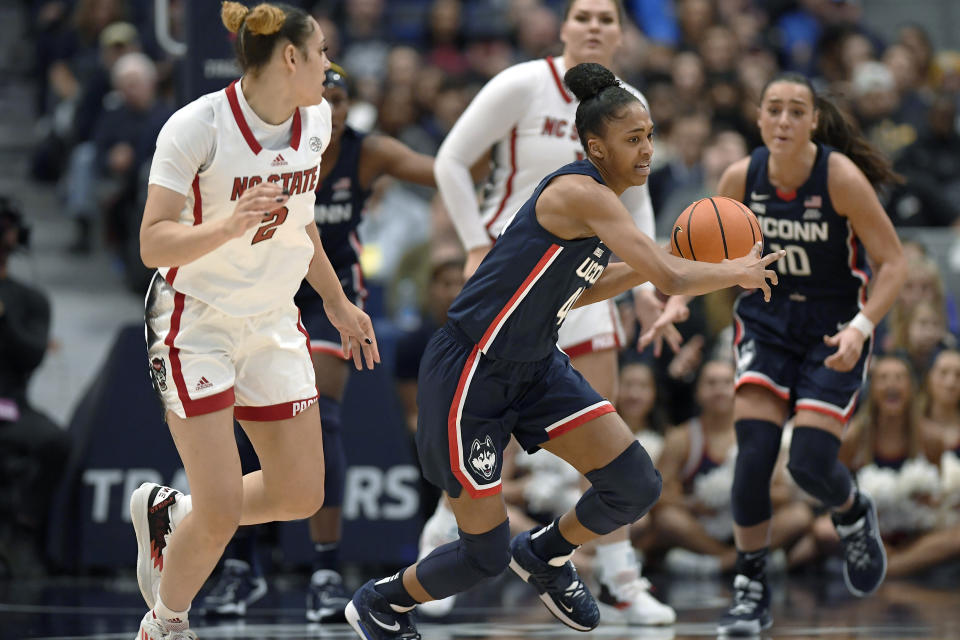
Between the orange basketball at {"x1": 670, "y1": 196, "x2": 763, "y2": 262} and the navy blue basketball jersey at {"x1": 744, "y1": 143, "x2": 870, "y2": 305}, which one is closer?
the orange basketball at {"x1": 670, "y1": 196, "x2": 763, "y2": 262}

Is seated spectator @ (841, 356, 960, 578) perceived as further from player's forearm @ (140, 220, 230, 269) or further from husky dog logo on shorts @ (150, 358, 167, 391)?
player's forearm @ (140, 220, 230, 269)

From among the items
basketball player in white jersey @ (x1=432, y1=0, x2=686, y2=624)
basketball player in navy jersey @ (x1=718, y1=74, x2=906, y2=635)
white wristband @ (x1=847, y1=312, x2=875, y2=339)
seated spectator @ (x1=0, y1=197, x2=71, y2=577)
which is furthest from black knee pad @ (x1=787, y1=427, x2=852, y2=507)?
seated spectator @ (x1=0, y1=197, x2=71, y2=577)

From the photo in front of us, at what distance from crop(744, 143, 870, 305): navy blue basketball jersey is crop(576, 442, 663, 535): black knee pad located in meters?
1.37

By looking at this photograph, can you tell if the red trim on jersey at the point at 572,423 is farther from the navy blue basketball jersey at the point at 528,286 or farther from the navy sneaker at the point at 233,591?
the navy sneaker at the point at 233,591

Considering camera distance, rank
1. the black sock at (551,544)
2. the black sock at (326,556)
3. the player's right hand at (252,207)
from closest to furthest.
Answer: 1. the player's right hand at (252,207)
2. the black sock at (551,544)
3. the black sock at (326,556)

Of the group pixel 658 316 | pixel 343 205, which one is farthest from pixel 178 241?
pixel 658 316

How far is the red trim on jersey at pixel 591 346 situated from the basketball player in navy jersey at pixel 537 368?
0.87 m

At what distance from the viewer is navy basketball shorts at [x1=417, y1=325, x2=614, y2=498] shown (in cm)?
497

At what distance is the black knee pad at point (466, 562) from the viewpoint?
504cm

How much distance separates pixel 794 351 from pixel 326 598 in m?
2.31

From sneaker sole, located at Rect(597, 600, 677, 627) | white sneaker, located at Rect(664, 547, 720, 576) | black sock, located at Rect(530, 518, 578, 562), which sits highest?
black sock, located at Rect(530, 518, 578, 562)

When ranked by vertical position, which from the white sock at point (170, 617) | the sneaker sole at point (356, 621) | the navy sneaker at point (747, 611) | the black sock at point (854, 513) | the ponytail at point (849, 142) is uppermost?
the ponytail at point (849, 142)

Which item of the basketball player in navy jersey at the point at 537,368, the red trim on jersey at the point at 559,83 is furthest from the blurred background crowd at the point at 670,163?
the basketball player in navy jersey at the point at 537,368

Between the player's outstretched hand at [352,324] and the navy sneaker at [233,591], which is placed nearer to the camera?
the player's outstretched hand at [352,324]
